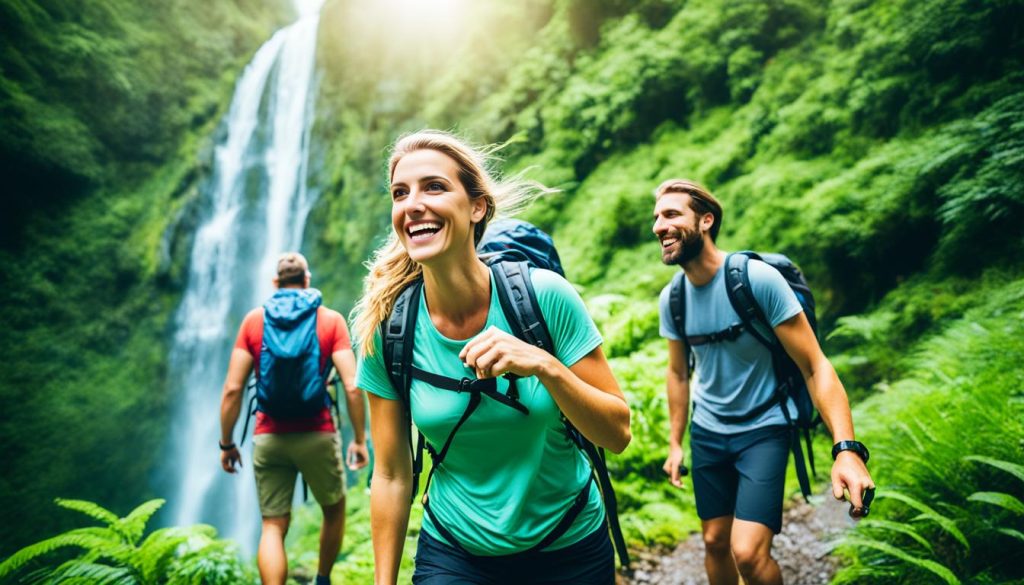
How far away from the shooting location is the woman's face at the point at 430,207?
1.62m

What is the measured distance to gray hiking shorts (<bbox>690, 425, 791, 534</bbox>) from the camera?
249 centimetres

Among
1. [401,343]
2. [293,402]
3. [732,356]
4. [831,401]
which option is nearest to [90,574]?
[293,402]

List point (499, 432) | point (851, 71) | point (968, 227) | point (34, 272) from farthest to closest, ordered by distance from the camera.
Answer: point (34, 272) < point (851, 71) < point (968, 227) < point (499, 432)

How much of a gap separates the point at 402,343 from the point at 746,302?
1806 millimetres

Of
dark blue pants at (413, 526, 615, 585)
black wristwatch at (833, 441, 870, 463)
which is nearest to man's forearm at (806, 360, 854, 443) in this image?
black wristwatch at (833, 441, 870, 463)

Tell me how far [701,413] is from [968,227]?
14.2ft

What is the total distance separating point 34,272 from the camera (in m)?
17.9

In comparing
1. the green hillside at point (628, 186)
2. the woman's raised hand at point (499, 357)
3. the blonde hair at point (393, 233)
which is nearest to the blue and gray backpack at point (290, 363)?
the green hillside at point (628, 186)

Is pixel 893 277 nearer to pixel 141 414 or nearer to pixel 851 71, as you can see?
pixel 851 71

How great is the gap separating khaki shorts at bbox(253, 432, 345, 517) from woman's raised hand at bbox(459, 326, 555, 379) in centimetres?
329

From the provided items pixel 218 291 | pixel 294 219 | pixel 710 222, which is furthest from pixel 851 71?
pixel 218 291

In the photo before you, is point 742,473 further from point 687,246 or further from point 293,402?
point 293,402

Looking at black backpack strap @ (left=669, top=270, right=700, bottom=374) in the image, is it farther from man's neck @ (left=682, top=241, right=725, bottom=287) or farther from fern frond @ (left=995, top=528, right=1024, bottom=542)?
fern frond @ (left=995, top=528, right=1024, bottom=542)

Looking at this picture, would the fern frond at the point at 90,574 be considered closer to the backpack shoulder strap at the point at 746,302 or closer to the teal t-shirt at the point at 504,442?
the teal t-shirt at the point at 504,442
